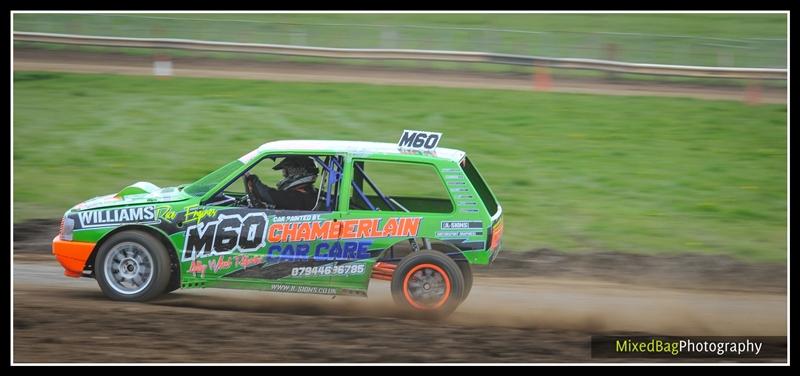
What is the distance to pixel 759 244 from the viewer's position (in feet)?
39.6

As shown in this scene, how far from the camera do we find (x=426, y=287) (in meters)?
8.80

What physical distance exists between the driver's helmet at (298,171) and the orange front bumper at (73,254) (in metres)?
1.98

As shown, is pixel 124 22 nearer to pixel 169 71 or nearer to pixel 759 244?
pixel 169 71

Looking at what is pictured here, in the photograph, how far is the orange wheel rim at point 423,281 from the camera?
344 inches

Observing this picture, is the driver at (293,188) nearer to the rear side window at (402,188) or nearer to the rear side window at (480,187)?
the rear side window at (402,188)

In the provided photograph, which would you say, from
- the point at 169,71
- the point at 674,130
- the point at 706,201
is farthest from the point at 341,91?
the point at 706,201

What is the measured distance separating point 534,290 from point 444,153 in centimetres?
223

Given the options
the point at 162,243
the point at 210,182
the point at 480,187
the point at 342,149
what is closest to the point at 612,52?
the point at 480,187

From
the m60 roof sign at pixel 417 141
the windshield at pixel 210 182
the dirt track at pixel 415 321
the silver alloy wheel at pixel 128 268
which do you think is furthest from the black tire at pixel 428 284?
the silver alloy wheel at pixel 128 268

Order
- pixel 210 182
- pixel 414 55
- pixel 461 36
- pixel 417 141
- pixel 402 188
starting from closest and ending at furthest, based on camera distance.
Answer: pixel 210 182
pixel 417 141
pixel 402 188
pixel 414 55
pixel 461 36

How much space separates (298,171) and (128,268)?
75.6 inches

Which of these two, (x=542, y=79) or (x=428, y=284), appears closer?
(x=428, y=284)

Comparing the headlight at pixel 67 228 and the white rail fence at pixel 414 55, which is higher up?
the white rail fence at pixel 414 55

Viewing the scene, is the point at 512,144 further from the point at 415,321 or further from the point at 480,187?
the point at 415,321
